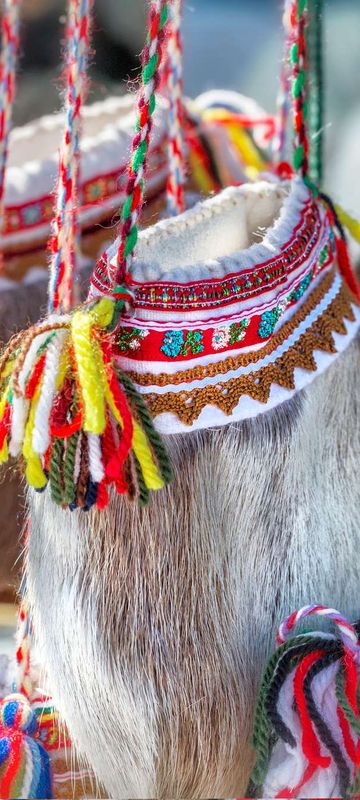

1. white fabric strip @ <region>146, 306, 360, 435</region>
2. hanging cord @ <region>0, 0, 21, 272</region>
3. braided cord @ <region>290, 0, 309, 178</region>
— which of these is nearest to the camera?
white fabric strip @ <region>146, 306, 360, 435</region>

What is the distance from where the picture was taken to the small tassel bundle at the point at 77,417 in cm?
63

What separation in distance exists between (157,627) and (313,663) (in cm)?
13

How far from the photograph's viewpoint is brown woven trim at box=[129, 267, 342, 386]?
0.71 metres

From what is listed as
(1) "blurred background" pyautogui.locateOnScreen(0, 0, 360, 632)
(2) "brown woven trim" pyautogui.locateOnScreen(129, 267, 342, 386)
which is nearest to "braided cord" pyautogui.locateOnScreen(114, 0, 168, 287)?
(2) "brown woven trim" pyautogui.locateOnScreen(129, 267, 342, 386)

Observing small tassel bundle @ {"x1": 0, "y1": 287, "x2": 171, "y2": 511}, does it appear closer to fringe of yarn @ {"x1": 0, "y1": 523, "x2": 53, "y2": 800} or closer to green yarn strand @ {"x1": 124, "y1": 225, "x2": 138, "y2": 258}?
green yarn strand @ {"x1": 124, "y1": 225, "x2": 138, "y2": 258}

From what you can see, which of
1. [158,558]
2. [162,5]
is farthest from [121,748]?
[162,5]

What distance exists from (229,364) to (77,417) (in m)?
0.16

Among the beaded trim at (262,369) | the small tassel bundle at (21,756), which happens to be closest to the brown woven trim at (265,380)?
the beaded trim at (262,369)

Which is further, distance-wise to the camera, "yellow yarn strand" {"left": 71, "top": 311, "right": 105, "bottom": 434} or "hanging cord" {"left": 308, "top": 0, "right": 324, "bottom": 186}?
"hanging cord" {"left": 308, "top": 0, "right": 324, "bottom": 186}

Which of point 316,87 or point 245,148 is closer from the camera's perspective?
point 316,87

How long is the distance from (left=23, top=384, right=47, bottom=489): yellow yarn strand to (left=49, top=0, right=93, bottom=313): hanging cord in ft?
0.58

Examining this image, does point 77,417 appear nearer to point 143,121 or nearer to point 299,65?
point 143,121

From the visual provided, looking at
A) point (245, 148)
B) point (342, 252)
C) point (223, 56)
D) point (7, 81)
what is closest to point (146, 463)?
point (342, 252)

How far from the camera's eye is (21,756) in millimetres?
812
